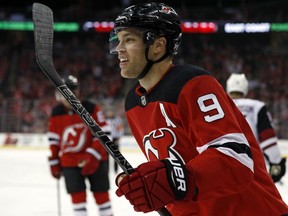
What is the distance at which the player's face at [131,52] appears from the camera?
59.9 inches

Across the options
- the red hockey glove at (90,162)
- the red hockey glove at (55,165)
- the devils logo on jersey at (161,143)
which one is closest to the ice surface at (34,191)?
the red hockey glove at (55,165)

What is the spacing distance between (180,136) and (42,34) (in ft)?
1.81

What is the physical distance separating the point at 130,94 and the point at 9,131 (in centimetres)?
945

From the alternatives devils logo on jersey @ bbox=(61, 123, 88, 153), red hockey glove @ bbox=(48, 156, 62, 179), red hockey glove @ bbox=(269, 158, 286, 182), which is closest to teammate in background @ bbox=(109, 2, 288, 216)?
red hockey glove @ bbox=(269, 158, 286, 182)

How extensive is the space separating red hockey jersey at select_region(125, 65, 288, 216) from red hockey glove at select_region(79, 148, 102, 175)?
239cm

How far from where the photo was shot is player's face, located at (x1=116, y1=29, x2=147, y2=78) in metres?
1.52

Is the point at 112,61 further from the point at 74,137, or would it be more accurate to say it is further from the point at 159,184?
Answer: the point at 159,184

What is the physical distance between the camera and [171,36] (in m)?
1.56

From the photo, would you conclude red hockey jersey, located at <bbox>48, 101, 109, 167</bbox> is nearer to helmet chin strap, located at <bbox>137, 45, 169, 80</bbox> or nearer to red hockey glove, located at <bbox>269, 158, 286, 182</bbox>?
red hockey glove, located at <bbox>269, 158, 286, 182</bbox>

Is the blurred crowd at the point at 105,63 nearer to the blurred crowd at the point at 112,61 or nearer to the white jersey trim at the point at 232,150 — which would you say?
the blurred crowd at the point at 112,61

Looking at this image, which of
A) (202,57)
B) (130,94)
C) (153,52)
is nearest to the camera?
(153,52)

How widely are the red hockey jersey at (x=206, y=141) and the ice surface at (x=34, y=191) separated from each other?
304 centimetres

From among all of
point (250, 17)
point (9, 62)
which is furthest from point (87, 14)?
point (250, 17)

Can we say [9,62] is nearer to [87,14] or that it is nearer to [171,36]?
[87,14]
